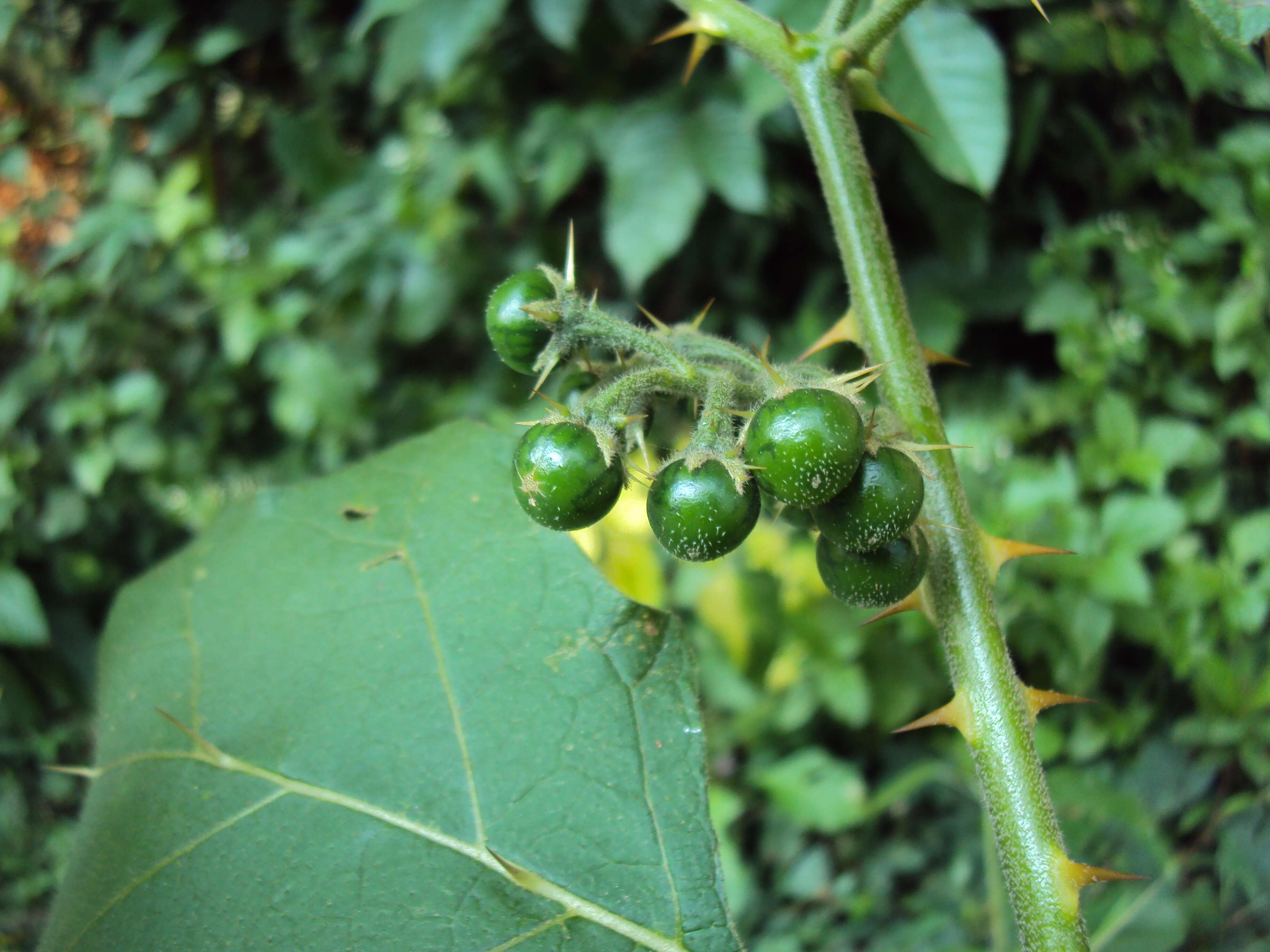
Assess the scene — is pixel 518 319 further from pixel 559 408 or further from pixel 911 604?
pixel 911 604

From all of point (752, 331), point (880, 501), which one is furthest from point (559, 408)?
point (752, 331)

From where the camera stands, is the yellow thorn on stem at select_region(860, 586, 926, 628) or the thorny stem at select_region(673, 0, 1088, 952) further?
the yellow thorn on stem at select_region(860, 586, 926, 628)

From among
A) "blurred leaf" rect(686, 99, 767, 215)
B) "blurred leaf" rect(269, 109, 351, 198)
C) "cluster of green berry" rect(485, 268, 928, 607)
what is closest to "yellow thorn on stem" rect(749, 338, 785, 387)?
"cluster of green berry" rect(485, 268, 928, 607)

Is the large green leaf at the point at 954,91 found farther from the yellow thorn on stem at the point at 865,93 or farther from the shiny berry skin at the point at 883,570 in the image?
the shiny berry skin at the point at 883,570

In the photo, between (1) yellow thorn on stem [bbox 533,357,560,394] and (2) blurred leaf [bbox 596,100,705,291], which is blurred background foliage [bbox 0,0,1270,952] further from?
(1) yellow thorn on stem [bbox 533,357,560,394]

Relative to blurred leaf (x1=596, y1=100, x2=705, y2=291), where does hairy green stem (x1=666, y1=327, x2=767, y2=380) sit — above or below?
above

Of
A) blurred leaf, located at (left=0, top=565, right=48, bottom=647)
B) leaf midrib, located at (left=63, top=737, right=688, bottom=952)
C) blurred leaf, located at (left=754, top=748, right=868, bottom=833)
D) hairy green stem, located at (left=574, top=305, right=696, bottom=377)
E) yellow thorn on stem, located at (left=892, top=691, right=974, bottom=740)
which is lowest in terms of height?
blurred leaf, located at (left=754, top=748, right=868, bottom=833)
